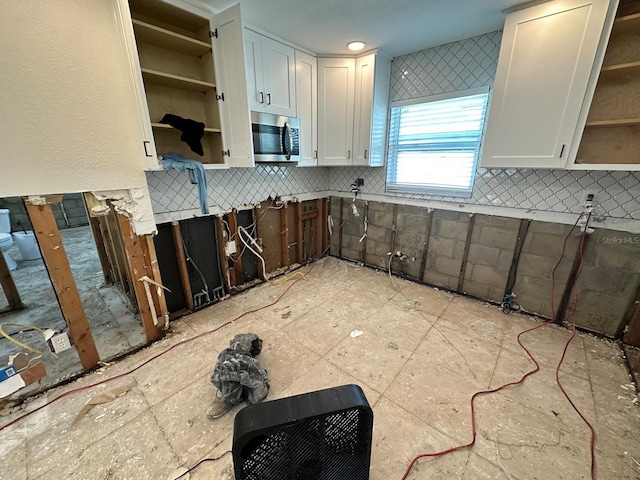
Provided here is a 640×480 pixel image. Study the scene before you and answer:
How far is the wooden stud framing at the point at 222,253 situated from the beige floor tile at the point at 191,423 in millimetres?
1269

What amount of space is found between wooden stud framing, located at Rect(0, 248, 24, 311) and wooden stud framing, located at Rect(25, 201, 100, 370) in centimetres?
152

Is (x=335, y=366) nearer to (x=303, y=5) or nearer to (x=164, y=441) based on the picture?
(x=164, y=441)

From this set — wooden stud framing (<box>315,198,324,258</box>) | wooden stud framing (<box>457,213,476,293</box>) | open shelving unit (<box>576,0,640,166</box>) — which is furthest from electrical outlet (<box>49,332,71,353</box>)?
open shelving unit (<box>576,0,640,166</box>)

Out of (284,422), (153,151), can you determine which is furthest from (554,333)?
(153,151)

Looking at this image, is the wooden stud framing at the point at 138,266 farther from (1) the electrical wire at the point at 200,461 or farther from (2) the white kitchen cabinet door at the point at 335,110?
(2) the white kitchen cabinet door at the point at 335,110

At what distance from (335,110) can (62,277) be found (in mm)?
2932

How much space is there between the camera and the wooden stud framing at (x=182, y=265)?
241 cm

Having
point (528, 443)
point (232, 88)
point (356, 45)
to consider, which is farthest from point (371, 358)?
point (356, 45)

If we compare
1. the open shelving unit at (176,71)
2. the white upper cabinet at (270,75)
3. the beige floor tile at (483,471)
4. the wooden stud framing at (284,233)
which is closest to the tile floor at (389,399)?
the beige floor tile at (483,471)

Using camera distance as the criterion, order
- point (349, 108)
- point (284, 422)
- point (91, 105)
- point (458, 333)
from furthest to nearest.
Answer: point (349, 108) < point (458, 333) < point (91, 105) < point (284, 422)

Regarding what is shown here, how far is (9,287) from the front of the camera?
100 inches

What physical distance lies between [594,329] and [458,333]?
1212 millimetres

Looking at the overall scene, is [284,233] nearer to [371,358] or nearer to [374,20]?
[371,358]

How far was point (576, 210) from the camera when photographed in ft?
7.29
